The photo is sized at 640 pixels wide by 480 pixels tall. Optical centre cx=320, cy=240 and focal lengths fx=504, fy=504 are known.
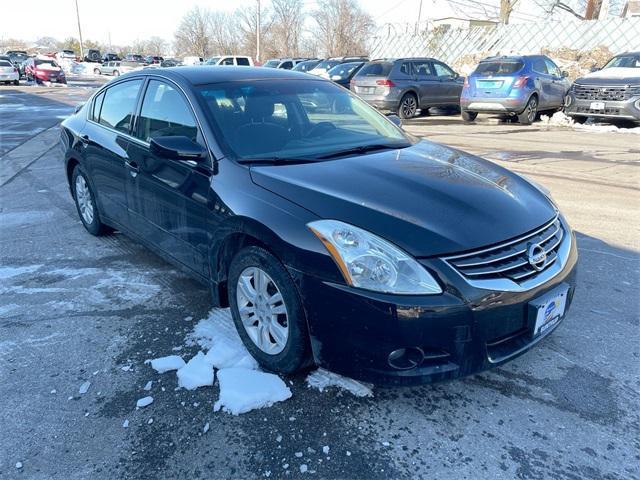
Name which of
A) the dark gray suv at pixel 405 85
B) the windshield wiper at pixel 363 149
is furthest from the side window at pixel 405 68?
the windshield wiper at pixel 363 149

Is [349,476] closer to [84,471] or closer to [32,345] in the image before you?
[84,471]

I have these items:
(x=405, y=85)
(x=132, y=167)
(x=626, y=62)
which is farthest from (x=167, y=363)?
(x=626, y=62)

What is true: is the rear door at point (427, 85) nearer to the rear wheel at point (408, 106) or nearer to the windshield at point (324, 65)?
the rear wheel at point (408, 106)

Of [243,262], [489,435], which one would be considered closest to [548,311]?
[489,435]

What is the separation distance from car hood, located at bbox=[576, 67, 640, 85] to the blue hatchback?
1.11 meters

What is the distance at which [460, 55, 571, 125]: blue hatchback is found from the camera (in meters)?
12.8

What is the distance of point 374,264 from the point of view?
226cm

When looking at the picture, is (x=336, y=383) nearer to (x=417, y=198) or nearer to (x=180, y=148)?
(x=417, y=198)

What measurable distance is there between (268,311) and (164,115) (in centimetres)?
175

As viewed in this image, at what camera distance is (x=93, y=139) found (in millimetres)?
4488

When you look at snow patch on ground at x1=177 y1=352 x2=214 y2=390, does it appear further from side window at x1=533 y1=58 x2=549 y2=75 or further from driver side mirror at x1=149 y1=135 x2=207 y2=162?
side window at x1=533 y1=58 x2=549 y2=75

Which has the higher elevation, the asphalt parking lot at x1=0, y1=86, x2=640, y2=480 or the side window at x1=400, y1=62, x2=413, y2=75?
the side window at x1=400, y1=62, x2=413, y2=75

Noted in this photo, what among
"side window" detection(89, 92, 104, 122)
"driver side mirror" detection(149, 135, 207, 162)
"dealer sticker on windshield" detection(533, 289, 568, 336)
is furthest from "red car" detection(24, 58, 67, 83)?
"dealer sticker on windshield" detection(533, 289, 568, 336)

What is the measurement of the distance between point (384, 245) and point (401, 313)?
314 millimetres
